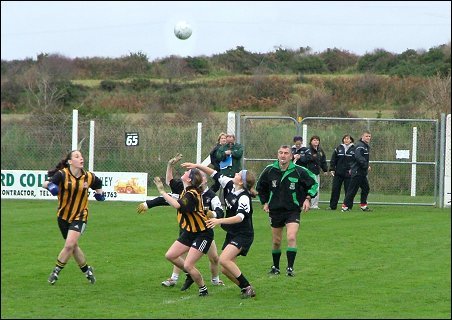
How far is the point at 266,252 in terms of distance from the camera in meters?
16.5

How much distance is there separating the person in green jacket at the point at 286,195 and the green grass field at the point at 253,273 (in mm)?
458

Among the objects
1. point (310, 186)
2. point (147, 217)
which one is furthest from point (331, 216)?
point (310, 186)

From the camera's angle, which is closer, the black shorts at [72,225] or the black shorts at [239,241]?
the black shorts at [239,241]

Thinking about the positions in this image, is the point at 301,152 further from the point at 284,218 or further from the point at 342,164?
the point at 284,218

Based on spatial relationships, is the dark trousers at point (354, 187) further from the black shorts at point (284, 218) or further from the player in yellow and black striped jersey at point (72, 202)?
the player in yellow and black striped jersey at point (72, 202)

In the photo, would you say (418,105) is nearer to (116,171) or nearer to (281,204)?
(116,171)

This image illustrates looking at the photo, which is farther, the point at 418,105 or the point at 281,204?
the point at 418,105

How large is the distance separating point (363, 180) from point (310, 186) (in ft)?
34.6

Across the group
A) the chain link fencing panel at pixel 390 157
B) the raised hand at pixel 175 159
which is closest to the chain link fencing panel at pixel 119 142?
the chain link fencing panel at pixel 390 157

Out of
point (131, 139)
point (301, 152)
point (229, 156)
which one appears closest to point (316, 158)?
point (301, 152)

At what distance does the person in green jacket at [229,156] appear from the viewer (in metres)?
21.9

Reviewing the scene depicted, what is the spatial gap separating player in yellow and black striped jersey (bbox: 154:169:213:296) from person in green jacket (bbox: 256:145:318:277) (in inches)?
81.7

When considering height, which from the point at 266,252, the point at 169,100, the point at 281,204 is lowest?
the point at 266,252

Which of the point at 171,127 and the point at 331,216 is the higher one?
the point at 171,127
